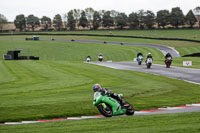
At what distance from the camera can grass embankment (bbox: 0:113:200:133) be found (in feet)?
31.2

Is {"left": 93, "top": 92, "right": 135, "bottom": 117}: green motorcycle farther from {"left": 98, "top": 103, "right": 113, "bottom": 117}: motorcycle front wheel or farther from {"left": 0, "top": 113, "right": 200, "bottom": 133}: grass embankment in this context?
{"left": 0, "top": 113, "right": 200, "bottom": 133}: grass embankment

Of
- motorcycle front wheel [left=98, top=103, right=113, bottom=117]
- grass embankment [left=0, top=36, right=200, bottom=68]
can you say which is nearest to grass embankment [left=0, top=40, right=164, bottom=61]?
grass embankment [left=0, top=36, right=200, bottom=68]

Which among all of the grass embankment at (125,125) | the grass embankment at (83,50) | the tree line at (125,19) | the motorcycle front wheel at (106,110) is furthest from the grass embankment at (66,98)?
the tree line at (125,19)

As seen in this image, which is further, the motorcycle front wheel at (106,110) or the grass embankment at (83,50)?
the grass embankment at (83,50)

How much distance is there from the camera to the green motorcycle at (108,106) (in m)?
11.5

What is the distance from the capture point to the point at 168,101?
50.3 feet

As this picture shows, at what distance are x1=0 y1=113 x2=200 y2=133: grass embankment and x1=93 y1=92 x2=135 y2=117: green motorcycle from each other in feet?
1.37

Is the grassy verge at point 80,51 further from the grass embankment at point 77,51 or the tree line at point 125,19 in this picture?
the tree line at point 125,19

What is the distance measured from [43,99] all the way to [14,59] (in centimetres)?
4494

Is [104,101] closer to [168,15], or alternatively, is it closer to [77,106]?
[77,106]

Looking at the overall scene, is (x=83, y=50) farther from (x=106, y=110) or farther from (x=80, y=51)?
(x=106, y=110)

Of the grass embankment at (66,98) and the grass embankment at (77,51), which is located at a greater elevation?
the grass embankment at (66,98)

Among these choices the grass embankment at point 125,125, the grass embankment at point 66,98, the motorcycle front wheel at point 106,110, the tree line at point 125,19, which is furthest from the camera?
the tree line at point 125,19

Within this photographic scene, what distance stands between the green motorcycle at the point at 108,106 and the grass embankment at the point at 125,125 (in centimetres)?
42
